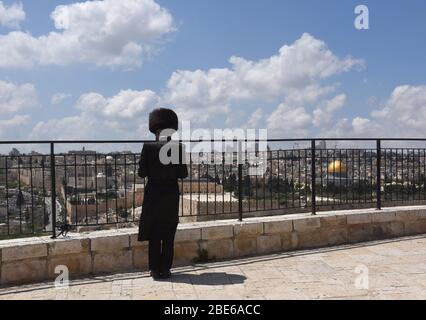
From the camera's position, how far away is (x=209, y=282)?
232 inches

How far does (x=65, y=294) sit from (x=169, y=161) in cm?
205

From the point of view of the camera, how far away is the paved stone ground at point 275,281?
534 cm

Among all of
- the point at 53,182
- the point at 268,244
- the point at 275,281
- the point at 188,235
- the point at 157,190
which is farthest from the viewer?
the point at 268,244

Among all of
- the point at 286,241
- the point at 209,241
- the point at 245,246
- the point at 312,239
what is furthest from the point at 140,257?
the point at 312,239

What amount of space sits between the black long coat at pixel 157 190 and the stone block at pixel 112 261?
625mm

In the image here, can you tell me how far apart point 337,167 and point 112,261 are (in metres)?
4.73

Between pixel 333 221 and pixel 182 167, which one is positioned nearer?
pixel 182 167

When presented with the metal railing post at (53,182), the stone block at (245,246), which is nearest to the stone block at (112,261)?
the metal railing post at (53,182)

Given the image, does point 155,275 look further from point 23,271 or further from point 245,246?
point 245,246

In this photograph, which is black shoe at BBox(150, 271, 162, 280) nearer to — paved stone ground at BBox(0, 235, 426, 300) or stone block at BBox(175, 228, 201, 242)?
paved stone ground at BBox(0, 235, 426, 300)

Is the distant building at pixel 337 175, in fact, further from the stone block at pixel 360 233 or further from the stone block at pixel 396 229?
the stone block at pixel 396 229

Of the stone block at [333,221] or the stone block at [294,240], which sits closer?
the stone block at [294,240]

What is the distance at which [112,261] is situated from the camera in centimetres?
648
